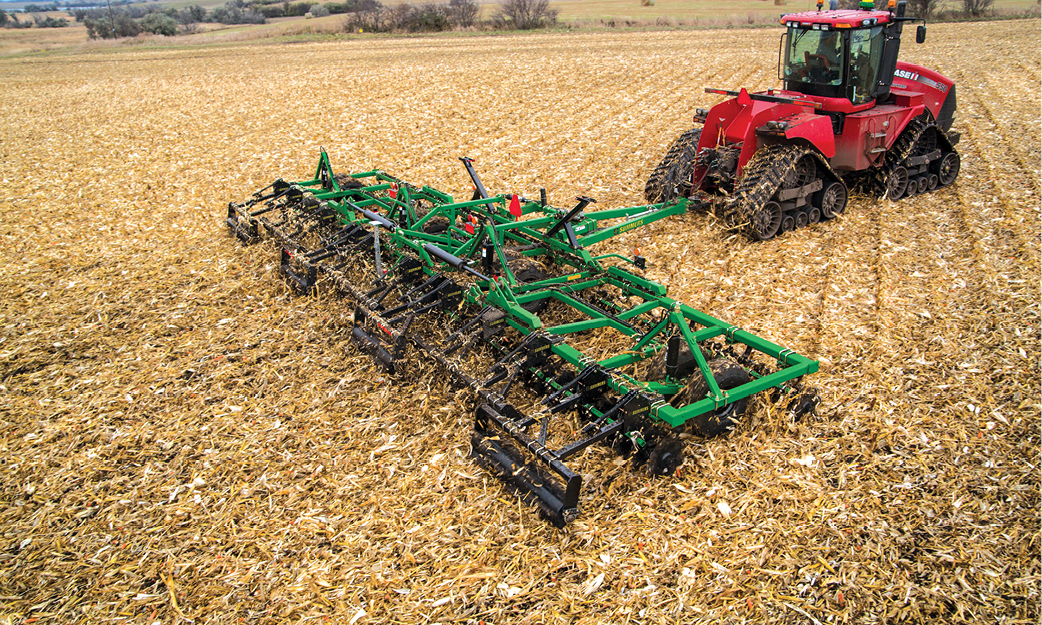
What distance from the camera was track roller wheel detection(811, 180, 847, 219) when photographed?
954cm

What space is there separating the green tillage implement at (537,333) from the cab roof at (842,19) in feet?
11.9

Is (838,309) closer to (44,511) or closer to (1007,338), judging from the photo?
(1007,338)

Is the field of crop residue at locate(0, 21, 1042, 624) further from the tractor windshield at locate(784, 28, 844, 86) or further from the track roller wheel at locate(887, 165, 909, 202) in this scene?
the tractor windshield at locate(784, 28, 844, 86)

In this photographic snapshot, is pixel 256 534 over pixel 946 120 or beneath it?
beneath

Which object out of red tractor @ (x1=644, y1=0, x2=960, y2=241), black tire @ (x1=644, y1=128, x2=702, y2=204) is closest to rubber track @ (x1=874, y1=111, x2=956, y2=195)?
red tractor @ (x1=644, y1=0, x2=960, y2=241)

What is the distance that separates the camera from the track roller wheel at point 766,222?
8.73 meters

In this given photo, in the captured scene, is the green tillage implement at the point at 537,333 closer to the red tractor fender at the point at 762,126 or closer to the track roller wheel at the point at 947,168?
the red tractor fender at the point at 762,126

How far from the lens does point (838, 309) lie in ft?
24.1

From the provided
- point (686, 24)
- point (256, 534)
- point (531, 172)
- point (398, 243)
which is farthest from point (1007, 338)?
point (686, 24)

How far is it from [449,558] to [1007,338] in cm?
599

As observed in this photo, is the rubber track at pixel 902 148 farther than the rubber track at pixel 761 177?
Yes

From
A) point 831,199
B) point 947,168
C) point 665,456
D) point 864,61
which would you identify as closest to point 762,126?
point 831,199

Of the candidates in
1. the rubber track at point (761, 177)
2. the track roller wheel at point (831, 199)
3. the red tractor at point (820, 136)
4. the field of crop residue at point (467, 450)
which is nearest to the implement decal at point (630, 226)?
the field of crop residue at point (467, 450)

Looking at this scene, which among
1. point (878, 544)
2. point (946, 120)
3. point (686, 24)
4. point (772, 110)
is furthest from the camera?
point (686, 24)
